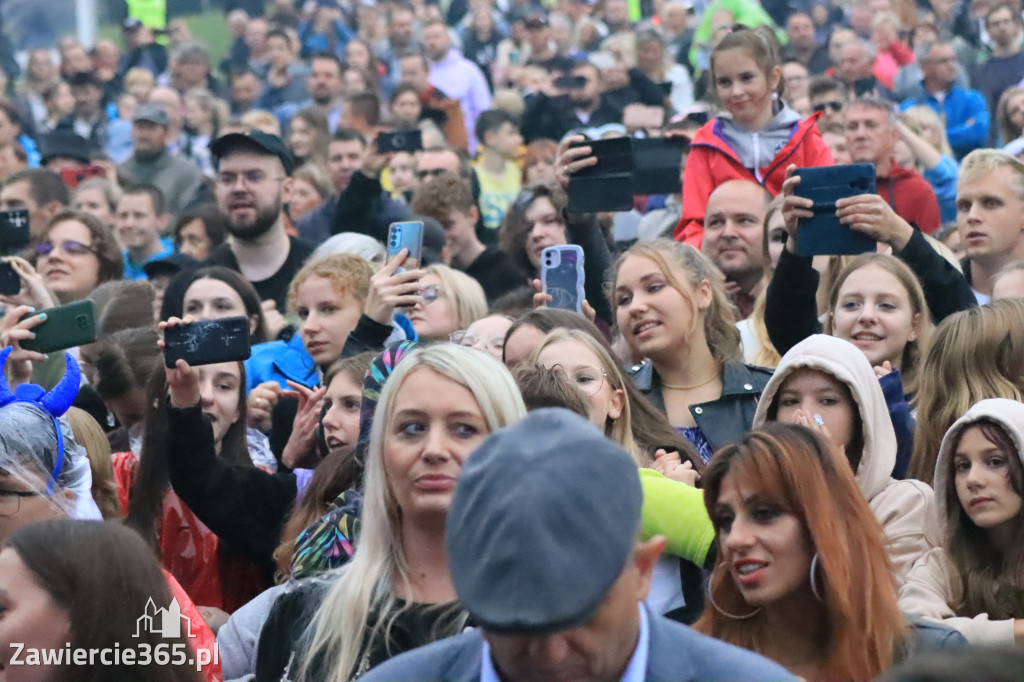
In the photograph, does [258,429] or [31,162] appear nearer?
[258,429]

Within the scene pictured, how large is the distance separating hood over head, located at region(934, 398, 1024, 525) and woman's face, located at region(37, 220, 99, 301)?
5390mm

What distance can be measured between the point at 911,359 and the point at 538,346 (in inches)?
63.7

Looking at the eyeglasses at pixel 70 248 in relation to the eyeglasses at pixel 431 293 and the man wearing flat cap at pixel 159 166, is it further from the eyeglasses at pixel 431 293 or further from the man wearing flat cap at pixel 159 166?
the man wearing flat cap at pixel 159 166

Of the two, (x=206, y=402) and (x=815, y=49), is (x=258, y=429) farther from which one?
(x=815, y=49)

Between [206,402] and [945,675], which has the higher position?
[945,675]

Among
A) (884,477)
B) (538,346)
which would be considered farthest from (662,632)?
(538,346)

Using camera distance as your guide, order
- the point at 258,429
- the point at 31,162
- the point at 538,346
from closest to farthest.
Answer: the point at 538,346 → the point at 258,429 → the point at 31,162

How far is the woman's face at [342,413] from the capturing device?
5297mm

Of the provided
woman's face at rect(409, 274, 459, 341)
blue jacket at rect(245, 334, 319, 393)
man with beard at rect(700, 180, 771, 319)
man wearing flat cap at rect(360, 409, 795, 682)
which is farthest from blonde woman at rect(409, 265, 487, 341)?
man wearing flat cap at rect(360, 409, 795, 682)

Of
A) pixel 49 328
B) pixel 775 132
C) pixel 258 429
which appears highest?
pixel 775 132

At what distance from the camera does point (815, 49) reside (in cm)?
1583

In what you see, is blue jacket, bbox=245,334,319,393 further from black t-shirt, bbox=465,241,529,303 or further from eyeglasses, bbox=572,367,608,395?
eyeglasses, bbox=572,367,608,395

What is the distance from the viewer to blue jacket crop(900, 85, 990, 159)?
12.2m

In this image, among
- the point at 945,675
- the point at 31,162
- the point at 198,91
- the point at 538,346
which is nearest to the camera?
the point at 945,675
